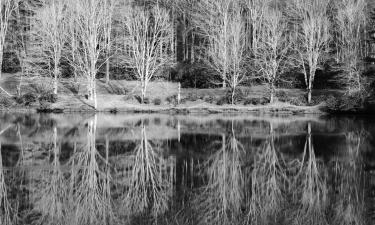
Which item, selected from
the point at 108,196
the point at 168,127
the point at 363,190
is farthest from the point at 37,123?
the point at 363,190

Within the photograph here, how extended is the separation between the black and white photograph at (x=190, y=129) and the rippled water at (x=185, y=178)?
0.23ft

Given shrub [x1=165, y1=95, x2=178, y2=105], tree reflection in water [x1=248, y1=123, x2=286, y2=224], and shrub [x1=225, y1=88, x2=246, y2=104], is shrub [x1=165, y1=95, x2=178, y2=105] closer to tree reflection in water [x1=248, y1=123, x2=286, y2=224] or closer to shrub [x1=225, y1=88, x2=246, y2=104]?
shrub [x1=225, y1=88, x2=246, y2=104]

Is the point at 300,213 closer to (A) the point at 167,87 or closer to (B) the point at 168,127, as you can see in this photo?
(B) the point at 168,127

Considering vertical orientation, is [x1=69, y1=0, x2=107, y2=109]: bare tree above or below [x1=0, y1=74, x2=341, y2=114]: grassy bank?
above

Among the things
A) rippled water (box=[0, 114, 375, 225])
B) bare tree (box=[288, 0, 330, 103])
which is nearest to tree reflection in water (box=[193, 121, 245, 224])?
rippled water (box=[0, 114, 375, 225])

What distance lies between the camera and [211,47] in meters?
56.7

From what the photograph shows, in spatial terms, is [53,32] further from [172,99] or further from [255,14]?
[255,14]

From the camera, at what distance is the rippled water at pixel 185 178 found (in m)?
11.7

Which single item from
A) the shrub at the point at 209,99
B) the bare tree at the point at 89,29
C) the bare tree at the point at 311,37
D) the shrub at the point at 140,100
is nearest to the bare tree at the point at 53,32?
the bare tree at the point at 89,29

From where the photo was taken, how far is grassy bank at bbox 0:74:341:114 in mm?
47406

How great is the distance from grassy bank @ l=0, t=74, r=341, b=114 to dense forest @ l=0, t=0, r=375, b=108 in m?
0.96

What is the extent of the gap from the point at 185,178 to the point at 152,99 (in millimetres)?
35546

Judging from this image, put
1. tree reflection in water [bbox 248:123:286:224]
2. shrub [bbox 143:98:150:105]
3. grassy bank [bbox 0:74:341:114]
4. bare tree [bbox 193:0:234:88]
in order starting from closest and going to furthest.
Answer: tree reflection in water [bbox 248:123:286:224] → grassy bank [bbox 0:74:341:114] → shrub [bbox 143:98:150:105] → bare tree [bbox 193:0:234:88]

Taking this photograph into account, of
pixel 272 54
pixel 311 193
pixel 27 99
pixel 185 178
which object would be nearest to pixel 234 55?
pixel 272 54
